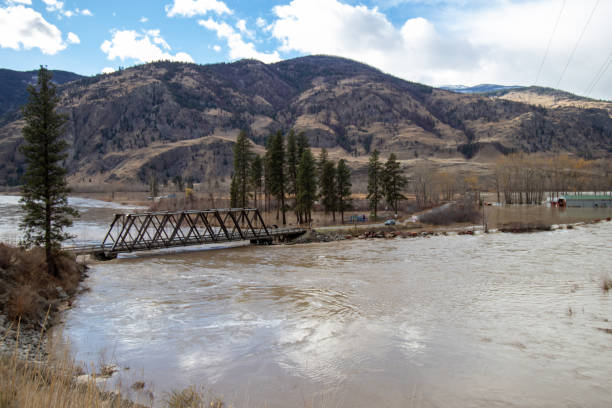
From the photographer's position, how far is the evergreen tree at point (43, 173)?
26.0m

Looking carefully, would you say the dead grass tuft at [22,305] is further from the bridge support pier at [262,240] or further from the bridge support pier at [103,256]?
the bridge support pier at [262,240]

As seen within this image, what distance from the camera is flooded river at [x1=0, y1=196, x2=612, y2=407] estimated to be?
1217 centimetres

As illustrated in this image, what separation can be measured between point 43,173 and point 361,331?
23521 millimetres

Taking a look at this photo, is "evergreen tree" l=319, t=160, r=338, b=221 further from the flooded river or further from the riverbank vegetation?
the riverbank vegetation

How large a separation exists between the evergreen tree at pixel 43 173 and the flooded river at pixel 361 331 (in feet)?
15.6

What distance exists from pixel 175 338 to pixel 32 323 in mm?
6383

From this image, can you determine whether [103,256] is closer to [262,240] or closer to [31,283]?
[31,283]

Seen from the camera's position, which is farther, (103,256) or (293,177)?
(293,177)

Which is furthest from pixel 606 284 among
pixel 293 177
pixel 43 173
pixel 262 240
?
pixel 293 177

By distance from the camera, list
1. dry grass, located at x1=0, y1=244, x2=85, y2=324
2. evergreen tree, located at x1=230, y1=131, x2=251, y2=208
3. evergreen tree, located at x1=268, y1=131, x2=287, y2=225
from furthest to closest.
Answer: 1. evergreen tree, located at x1=230, y1=131, x2=251, y2=208
2. evergreen tree, located at x1=268, y1=131, x2=287, y2=225
3. dry grass, located at x1=0, y1=244, x2=85, y2=324

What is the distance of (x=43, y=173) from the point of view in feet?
87.9

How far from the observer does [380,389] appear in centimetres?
1209

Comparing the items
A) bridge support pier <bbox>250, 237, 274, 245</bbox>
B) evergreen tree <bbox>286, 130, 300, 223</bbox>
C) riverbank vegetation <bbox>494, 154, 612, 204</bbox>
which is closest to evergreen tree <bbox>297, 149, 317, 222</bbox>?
evergreen tree <bbox>286, 130, 300, 223</bbox>

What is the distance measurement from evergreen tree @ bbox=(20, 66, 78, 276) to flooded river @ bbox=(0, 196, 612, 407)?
4748mm
